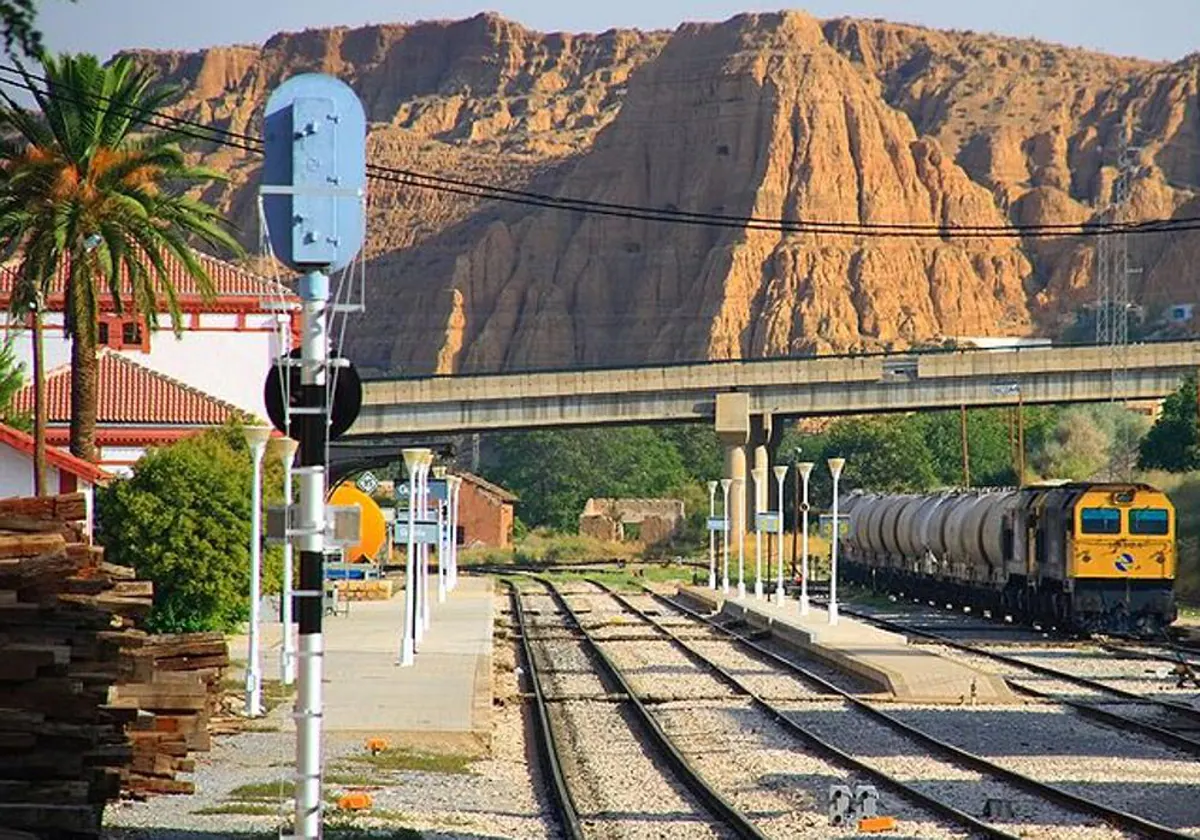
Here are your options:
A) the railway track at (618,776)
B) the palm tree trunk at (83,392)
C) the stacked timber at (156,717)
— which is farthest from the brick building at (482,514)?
the stacked timber at (156,717)

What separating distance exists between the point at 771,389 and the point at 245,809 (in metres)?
104

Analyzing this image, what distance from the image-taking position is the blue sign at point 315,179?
15.0m

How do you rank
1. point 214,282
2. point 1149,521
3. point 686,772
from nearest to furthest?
1. point 686,772
2. point 1149,521
3. point 214,282

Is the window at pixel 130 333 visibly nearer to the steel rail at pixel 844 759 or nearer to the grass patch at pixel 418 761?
the steel rail at pixel 844 759

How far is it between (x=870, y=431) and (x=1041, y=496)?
109009 mm

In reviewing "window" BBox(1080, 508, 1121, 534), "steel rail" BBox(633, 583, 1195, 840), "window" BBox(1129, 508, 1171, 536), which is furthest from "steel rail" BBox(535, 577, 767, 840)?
"window" BBox(1129, 508, 1171, 536)

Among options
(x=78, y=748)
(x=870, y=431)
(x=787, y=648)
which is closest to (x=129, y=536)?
(x=787, y=648)

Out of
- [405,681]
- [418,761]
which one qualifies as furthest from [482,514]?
[418,761]

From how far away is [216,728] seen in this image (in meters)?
28.4

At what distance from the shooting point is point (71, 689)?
1775 cm

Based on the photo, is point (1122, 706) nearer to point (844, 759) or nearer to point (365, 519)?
point (844, 759)

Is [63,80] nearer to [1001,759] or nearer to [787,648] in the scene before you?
[787,648]

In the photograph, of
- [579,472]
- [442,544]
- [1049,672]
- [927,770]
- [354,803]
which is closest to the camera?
[354,803]

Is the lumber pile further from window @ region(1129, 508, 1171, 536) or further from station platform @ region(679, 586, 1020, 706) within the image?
window @ region(1129, 508, 1171, 536)
